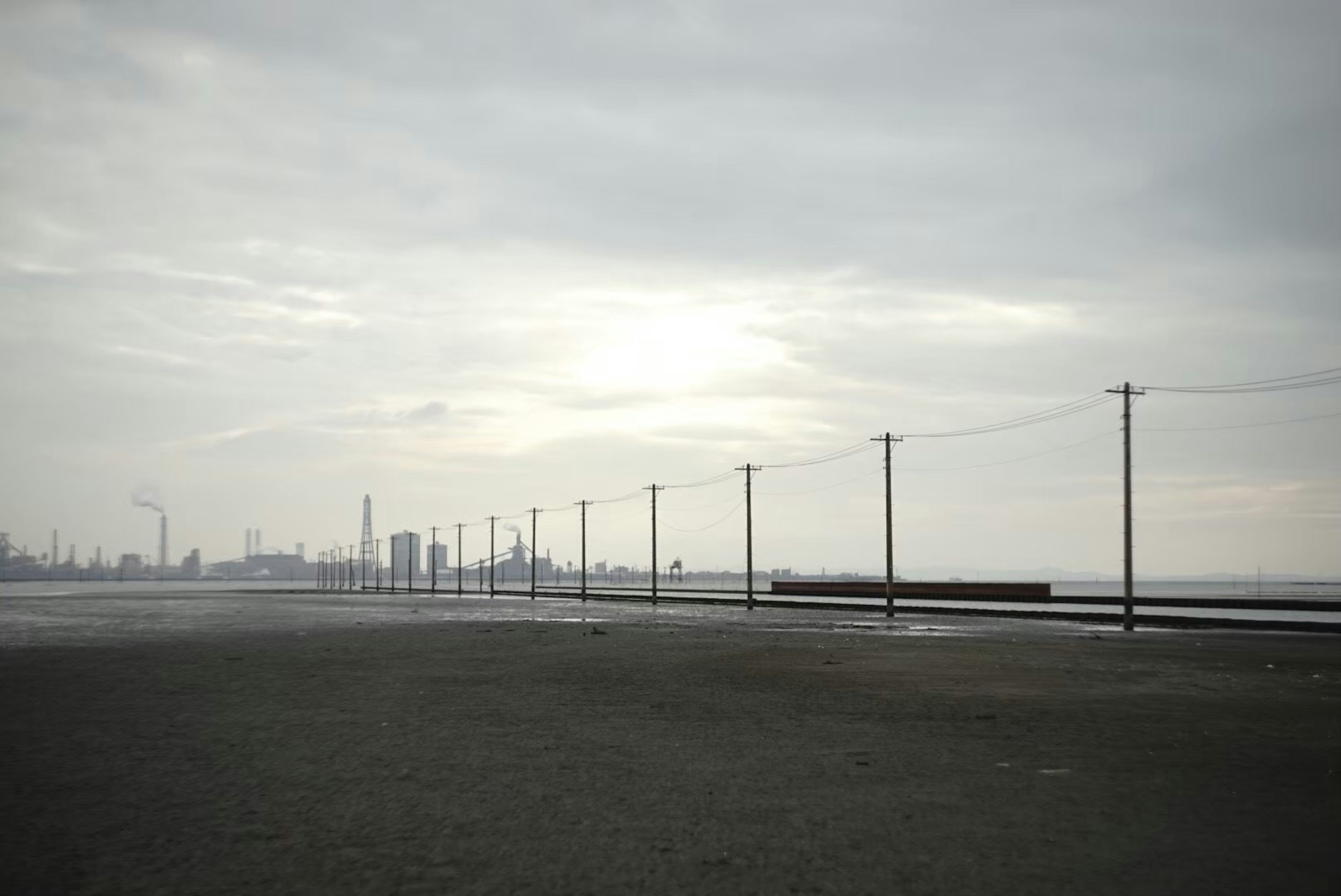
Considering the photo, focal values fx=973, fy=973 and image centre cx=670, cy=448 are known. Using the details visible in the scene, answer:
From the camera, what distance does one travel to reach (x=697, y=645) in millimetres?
30797

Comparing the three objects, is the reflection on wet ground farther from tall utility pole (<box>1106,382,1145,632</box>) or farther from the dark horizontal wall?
the dark horizontal wall

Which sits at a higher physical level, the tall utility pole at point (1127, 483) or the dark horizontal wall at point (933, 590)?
the tall utility pole at point (1127, 483)

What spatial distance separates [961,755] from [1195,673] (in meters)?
12.9

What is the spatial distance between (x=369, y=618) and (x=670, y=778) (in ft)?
148

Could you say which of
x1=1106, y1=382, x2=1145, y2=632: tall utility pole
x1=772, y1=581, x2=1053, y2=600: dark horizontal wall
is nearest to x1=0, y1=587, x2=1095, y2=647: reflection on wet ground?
x1=1106, y1=382, x2=1145, y2=632: tall utility pole

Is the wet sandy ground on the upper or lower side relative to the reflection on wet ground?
upper

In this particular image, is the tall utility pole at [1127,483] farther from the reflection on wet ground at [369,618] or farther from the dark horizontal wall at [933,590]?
the dark horizontal wall at [933,590]

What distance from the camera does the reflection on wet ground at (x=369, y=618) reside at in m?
38.5

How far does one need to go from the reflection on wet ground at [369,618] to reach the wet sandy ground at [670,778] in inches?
608

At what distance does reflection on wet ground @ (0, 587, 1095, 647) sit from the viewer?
1515 inches

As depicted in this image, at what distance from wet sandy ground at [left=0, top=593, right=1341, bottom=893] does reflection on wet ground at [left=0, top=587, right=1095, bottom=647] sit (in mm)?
15440

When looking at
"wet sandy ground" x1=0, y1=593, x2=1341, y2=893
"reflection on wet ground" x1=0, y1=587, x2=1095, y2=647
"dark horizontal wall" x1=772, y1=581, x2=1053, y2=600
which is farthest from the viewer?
"dark horizontal wall" x1=772, y1=581, x2=1053, y2=600

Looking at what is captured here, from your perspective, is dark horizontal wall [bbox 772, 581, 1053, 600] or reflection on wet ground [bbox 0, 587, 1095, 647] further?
dark horizontal wall [bbox 772, 581, 1053, 600]

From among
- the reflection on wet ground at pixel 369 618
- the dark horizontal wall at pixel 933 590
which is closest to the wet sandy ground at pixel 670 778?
the reflection on wet ground at pixel 369 618
